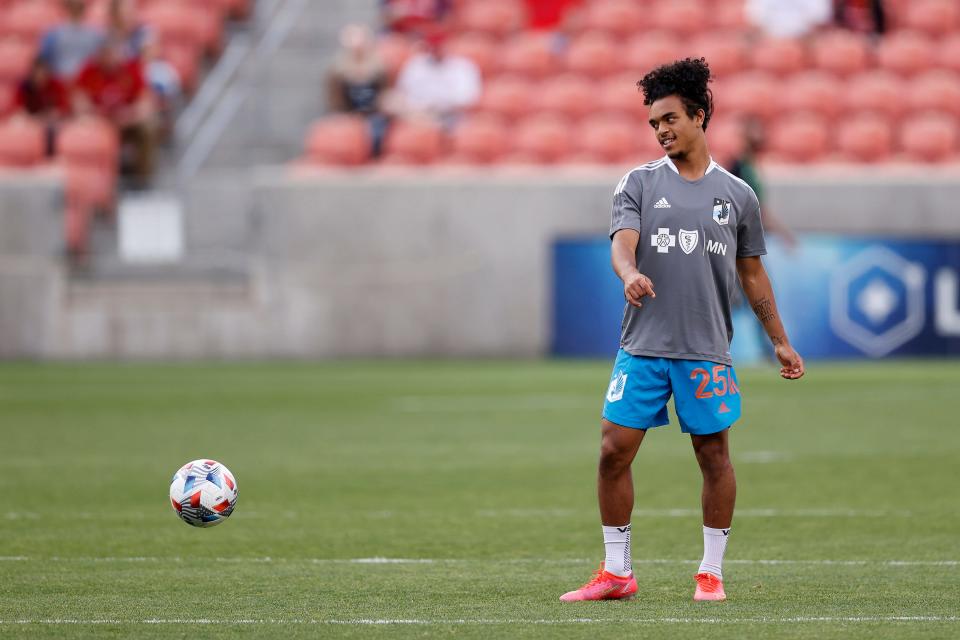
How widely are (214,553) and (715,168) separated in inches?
116

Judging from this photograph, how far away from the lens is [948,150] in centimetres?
1967

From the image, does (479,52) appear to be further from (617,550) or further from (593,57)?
(617,550)

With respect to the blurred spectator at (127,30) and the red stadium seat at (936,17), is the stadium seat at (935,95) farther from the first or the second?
the blurred spectator at (127,30)

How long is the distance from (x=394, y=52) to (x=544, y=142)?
2961 mm

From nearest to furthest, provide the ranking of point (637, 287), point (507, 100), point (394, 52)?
point (637, 287)
point (507, 100)
point (394, 52)

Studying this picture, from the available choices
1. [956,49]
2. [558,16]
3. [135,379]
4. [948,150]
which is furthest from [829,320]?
[135,379]

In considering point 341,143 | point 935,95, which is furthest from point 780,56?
point 341,143

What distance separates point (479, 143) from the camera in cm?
2020

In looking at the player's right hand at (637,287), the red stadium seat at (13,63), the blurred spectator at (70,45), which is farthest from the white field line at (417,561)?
the red stadium seat at (13,63)

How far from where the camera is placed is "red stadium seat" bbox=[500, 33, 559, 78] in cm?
2158

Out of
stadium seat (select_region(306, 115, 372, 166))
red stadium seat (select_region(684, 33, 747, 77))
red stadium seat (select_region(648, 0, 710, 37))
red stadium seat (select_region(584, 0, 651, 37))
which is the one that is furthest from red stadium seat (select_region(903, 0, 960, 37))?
stadium seat (select_region(306, 115, 372, 166))

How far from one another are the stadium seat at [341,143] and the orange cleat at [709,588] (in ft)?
48.9

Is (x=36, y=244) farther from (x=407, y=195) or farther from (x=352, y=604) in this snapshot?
(x=352, y=604)

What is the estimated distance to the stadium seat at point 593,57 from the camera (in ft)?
70.4
